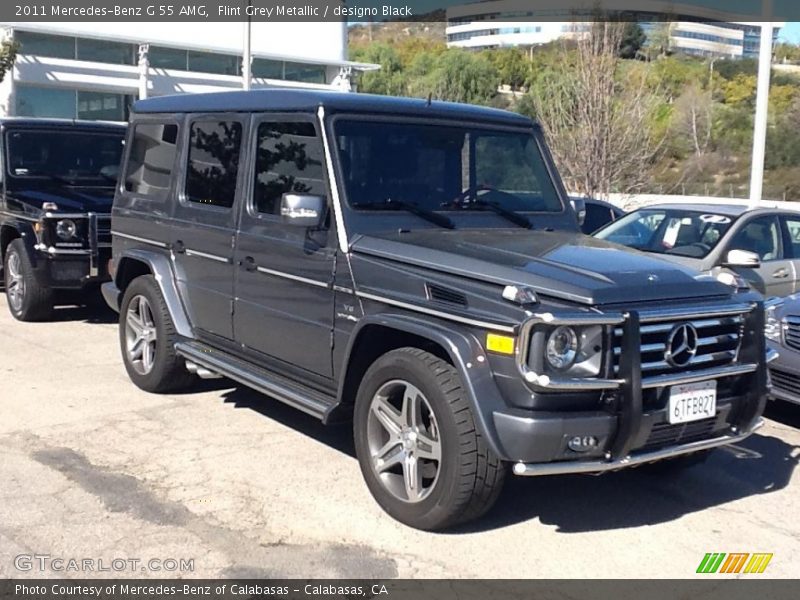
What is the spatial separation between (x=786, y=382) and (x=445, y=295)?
339 centimetres

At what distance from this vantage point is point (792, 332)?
22.5ft

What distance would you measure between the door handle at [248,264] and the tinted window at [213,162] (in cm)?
44

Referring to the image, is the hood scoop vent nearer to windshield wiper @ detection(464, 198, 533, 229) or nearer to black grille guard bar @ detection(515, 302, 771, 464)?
black grille guard bar @ detection(515, 302, 771, 464)

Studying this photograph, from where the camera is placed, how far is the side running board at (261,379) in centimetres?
522

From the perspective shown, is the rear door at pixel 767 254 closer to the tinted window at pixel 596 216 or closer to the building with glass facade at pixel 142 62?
the tinted window at pixel 596 216

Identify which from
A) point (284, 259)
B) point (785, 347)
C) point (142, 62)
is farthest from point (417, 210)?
point (142, 62)

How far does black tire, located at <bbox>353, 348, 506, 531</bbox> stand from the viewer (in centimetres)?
434

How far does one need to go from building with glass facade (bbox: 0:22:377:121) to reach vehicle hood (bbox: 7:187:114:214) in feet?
70.3

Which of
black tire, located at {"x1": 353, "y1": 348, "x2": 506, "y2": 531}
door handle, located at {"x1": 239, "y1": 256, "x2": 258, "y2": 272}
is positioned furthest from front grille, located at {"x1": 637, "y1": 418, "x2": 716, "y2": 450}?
door handle, located at {"x1": 239, "y1": 256, "x2": 258, "y2": 272}

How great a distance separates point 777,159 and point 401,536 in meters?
47.3

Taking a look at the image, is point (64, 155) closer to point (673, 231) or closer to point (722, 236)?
point (673, 231)

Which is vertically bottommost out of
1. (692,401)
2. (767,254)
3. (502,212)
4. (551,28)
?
(692,401)

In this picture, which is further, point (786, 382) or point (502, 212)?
point (786, 382)

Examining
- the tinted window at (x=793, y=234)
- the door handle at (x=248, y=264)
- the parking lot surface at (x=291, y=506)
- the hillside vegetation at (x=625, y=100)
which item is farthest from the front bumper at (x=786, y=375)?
the hillside vegetation at (x=625, y=100)
